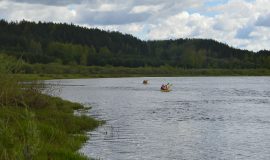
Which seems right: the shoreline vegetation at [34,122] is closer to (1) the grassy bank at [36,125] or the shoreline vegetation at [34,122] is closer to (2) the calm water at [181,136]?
Answer: (1) the grassy bank at [36,125]

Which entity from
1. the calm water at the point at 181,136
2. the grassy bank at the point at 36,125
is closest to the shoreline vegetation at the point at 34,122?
the grassy bank at the point at 36,125

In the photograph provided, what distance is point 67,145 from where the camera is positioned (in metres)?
21.9

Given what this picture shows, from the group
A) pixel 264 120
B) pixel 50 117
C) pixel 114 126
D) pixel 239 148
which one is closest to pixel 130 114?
pixel 114 126

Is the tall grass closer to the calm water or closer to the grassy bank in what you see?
the grassy bank

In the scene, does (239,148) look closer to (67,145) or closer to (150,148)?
(150,148)

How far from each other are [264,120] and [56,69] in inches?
5393

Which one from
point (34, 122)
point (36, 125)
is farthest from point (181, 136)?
point (34, 122)

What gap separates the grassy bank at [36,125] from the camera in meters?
15.0

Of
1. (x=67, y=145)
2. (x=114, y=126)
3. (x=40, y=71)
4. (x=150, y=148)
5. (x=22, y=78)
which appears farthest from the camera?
(x=40, y=71)

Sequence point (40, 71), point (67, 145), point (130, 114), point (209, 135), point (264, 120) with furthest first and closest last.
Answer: point (40, 71) < point (130, 114) < point (264, 120) < point (209, 135) < point (67, 145)

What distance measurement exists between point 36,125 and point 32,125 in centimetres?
334

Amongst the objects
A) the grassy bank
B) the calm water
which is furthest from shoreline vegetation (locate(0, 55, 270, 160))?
the calm water

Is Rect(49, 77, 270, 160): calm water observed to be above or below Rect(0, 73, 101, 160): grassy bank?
below

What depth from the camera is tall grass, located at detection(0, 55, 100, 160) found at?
14.6 metres
